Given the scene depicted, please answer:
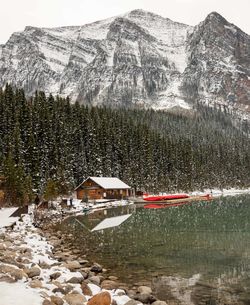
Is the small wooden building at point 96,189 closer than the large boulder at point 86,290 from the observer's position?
No

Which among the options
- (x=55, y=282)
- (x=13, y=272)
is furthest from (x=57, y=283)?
(x=13, y=272)

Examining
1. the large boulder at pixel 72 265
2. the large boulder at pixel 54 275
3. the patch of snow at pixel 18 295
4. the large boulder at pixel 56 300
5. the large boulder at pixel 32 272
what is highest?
the patch of snow at pixel 18 295

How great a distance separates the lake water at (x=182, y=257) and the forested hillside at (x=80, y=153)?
2350 cm

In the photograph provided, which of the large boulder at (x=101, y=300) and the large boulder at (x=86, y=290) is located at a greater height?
the large boulder at (x=101, y=300)

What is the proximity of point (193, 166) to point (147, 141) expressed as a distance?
2470 centimetres

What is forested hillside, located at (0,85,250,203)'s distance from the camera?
7462cm

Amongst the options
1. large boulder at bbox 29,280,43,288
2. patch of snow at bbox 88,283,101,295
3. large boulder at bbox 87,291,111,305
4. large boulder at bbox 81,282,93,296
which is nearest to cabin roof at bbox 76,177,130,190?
patch of snow at bbox 88,283,101,295

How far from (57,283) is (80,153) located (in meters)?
83.7

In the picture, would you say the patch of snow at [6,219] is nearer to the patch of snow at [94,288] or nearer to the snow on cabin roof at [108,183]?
the patch of snow at [94,288]

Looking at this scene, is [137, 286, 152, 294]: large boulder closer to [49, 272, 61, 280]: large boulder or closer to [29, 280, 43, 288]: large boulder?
[49, 272, 61, 280]: large boulder

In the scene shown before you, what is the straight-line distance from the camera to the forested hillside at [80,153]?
7462cm

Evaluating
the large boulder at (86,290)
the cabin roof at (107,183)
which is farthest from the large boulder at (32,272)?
the cabin roof at (107,183)

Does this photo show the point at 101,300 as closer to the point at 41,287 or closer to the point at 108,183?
the point at 41,287

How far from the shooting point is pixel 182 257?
25.5 m
